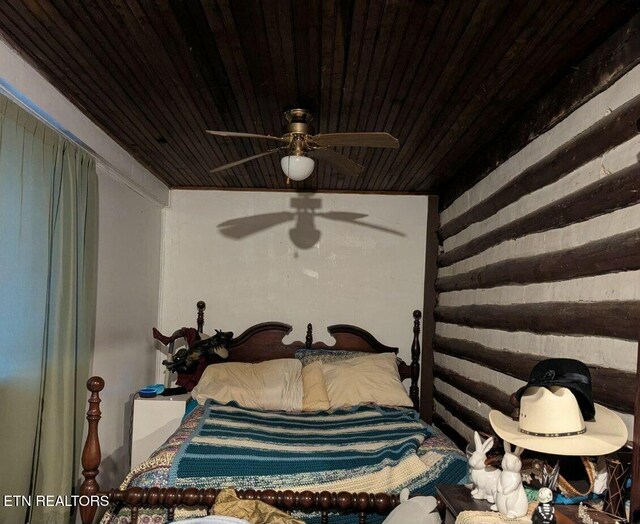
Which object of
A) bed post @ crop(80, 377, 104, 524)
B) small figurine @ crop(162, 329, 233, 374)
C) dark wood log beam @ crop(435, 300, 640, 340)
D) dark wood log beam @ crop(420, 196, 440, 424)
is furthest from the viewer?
dark wood log beam @ crop(420, 196, 440, 424)

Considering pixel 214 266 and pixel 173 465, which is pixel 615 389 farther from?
pixel 214 266

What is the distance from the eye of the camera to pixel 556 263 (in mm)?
2369

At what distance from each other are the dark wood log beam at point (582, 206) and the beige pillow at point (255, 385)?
1.78 metres

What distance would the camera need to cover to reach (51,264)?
2723 millimetres

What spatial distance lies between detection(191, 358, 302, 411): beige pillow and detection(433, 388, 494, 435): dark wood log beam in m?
1.16

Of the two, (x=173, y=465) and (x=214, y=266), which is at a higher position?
(x=214, y=266)

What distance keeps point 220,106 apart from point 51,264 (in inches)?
47.2

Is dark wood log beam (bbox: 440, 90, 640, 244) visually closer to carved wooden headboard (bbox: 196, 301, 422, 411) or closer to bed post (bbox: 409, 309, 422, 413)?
bed post (bbox: 409, 309, 422, 413)

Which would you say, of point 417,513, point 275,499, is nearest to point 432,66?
point 417,513

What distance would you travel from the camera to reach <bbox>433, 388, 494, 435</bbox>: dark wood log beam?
10.9 feet

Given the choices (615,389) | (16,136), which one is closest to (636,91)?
(615,389)

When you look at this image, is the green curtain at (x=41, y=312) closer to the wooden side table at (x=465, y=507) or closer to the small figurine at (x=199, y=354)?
the small figurine at (x=199, y=354)

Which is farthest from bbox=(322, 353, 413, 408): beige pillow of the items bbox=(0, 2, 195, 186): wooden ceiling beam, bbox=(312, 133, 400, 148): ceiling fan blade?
bbox=(0, 2, 195, 186): wooden ceiling beam

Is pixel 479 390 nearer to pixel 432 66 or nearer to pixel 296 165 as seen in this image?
pixel 296 165
